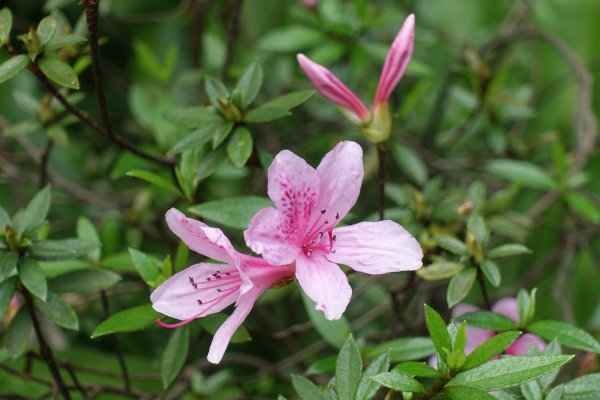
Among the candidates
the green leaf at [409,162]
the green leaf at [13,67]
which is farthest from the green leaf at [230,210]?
the green leaf at [409,162]

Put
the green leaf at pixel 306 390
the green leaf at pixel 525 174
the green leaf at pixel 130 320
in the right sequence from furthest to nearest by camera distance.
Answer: the green leaf at pixel 525 174 < the green leaf at pixel 130 320 < the green leaf at pixel 306 390

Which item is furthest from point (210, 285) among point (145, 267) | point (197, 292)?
point (145, 267)

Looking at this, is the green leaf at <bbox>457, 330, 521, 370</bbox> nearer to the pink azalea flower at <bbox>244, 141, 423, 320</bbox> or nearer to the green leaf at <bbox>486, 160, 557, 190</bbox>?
the pink azalea flower at <bbox>244, 141, 423, 320</bbox>

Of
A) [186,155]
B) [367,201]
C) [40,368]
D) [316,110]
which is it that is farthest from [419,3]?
[40,368]

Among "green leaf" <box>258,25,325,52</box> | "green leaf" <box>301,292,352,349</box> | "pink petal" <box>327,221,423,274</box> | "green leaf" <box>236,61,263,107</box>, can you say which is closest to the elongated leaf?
"pink petal" <box>327,221,423,274</box>

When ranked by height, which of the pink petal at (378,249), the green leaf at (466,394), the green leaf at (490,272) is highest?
the pink petal at (378,249)

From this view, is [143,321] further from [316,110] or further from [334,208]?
[316,110]

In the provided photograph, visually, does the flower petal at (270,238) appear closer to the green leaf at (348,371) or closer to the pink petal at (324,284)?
the pink petal at (324,284)
